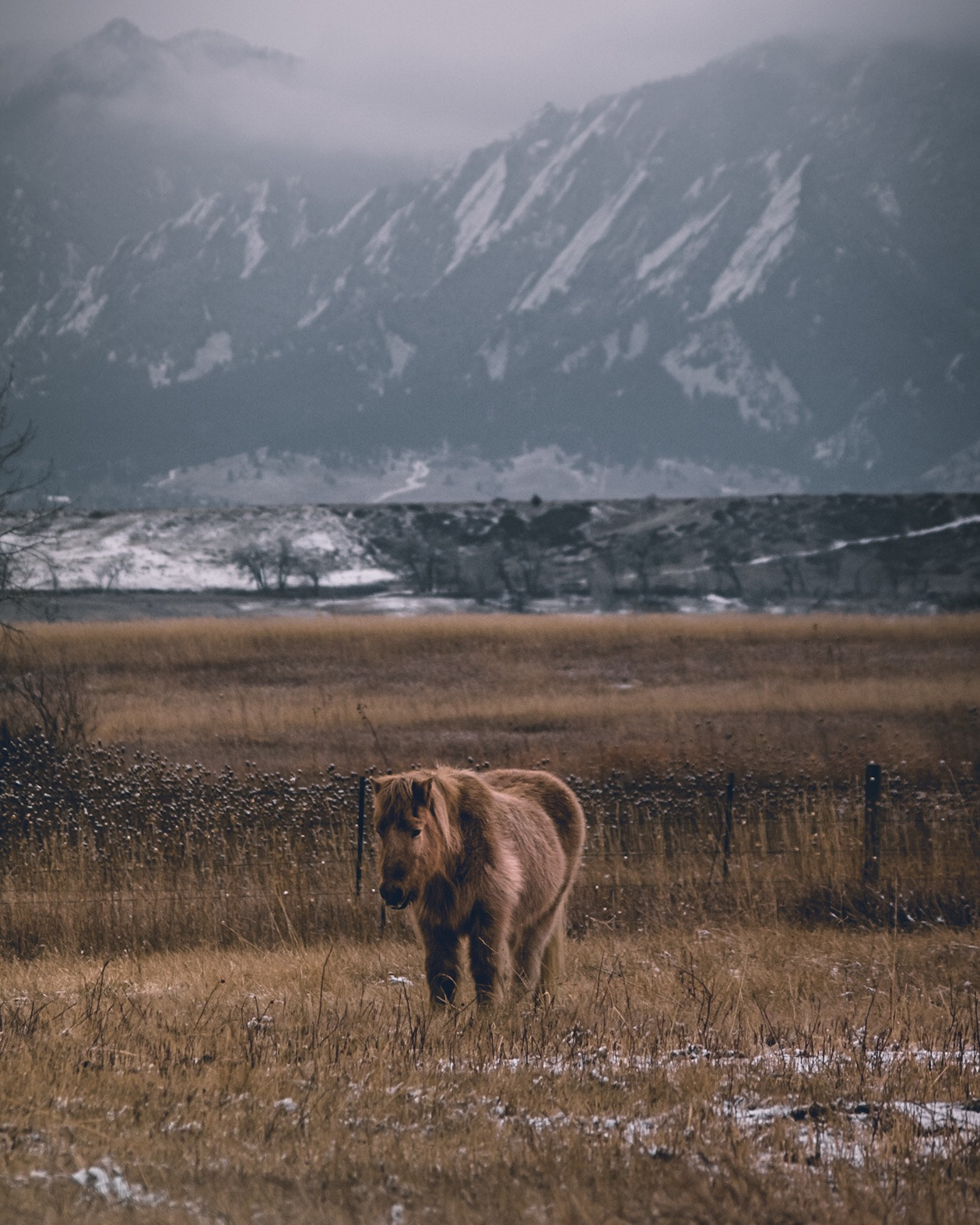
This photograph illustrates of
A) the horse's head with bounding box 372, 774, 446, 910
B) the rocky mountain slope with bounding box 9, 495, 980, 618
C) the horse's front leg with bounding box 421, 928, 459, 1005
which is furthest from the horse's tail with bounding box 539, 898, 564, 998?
the rocky mountain slope with bounding box 9, 495, 980, 618

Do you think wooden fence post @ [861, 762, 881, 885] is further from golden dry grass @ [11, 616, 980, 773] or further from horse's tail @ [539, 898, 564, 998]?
golden dry grass @ [11, 616, 980, 773]

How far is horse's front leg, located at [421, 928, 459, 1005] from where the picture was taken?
646 centimetres

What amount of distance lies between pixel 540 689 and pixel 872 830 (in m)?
16.5

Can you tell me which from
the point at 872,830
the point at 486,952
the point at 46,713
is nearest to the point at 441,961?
the point at 486,952

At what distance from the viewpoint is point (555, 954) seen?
7.70 metres

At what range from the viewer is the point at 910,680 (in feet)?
92.2

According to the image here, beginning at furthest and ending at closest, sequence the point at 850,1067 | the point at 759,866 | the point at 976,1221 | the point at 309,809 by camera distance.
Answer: the point at 309,809
the point at 759,866
the point at 850,1067
the point at 976,1221

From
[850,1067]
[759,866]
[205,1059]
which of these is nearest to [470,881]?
[205,1059]

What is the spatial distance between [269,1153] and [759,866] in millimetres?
7997

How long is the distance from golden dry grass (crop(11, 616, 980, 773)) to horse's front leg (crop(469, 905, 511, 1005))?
35.9 feet

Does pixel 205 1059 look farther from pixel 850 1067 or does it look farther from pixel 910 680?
pixel 910 680

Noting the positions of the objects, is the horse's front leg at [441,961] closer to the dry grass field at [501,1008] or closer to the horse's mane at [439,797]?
the dry grass field at [501,1008]

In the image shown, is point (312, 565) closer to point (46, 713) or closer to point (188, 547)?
point (188, 547)

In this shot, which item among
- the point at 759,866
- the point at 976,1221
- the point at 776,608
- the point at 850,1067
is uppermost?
the point at 976,1221
